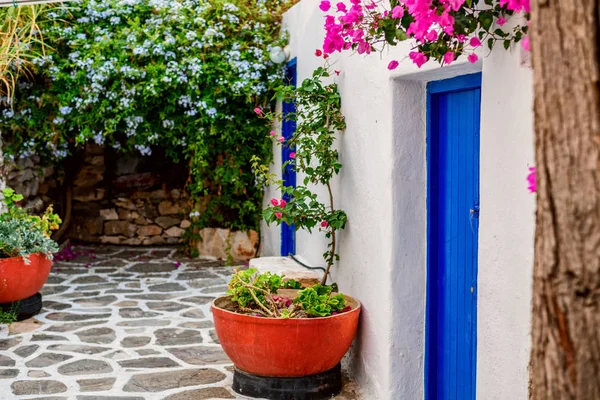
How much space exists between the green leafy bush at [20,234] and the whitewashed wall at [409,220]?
2501mm

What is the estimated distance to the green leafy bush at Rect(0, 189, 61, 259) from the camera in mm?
6676

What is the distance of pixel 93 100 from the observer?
8531mm

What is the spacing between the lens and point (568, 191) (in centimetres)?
162

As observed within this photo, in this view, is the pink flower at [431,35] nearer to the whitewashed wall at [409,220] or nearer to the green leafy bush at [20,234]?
the whitewashed wall at [409,220]

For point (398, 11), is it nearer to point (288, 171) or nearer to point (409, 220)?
point (409, 220)

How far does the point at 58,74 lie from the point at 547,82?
7.67m

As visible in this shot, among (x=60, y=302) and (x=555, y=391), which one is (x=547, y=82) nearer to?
(x=555, y=391)

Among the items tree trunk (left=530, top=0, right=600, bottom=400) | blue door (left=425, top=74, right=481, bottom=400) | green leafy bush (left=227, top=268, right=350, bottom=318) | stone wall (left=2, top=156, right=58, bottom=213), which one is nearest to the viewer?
tree trunk (left=530, top=0, right=600, bottom=400)

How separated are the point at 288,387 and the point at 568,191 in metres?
3.36

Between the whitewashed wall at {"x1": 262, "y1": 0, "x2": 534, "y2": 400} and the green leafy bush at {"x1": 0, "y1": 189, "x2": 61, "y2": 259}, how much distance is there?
8.21ft

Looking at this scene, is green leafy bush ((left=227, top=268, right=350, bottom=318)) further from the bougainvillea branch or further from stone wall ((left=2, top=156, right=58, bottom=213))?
stone wall ((left=2, top=156, right=58, bottom=213))

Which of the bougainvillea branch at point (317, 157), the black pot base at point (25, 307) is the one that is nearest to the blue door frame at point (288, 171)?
the bougainvillea branch at point (317, 157)

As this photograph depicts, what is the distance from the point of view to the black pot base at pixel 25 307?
676 cm

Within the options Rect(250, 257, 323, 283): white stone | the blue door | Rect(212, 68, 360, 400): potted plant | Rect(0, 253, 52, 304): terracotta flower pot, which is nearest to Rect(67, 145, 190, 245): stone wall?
Rect(0, 253, 52, 304): terracotta flower pot
